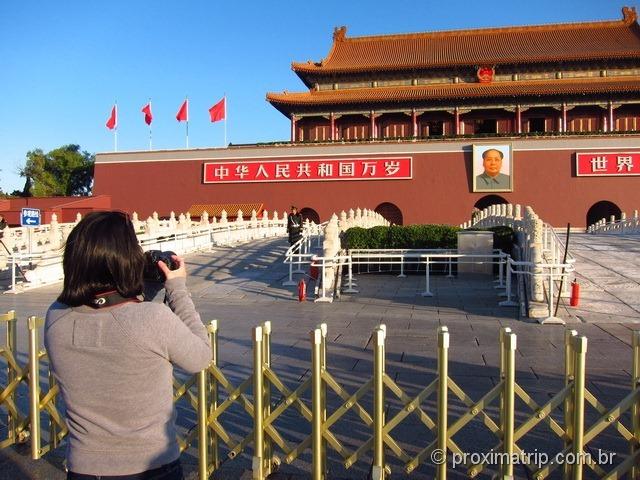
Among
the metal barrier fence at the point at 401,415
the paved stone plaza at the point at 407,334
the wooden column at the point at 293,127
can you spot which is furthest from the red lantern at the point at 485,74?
the metal barrier fence at the point at 401,415

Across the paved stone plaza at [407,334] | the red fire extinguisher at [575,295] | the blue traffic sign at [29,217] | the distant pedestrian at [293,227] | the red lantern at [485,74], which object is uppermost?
the red lantern at [485,74]

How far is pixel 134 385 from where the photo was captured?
1.95 meters

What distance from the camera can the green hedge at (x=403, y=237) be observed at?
42.7 ft

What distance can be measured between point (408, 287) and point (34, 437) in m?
8.52

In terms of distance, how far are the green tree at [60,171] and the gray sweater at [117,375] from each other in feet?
168

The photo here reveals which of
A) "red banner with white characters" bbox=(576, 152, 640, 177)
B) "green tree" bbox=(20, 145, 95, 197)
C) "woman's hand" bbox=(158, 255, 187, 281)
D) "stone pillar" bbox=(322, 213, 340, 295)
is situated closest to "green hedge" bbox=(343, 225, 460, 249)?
"stone pillar" bbox=(322, 213, 340, 295)

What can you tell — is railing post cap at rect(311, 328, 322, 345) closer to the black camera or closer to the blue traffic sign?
the black camera

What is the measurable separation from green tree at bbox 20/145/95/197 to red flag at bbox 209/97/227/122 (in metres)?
24.3

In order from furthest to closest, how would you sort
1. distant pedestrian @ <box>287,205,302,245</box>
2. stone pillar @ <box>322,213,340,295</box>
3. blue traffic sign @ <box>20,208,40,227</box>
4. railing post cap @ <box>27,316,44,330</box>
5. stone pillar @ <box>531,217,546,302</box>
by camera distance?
distant pedestrian @ <box>287,205,302,245</box> → blue traffic sign @ <box>20,208,40,227</box> → stone pillar @ <box>322,213,340,295</box> → stone pillar @ <box>531,217,546,302</box> → railing post cap @ <box>27,316,44,330</box>

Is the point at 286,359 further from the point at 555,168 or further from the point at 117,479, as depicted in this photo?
the point at 555,168

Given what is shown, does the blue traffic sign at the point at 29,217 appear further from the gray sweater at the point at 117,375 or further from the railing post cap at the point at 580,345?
the railing post cap at the point at 580,345

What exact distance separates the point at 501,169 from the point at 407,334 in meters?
22.5

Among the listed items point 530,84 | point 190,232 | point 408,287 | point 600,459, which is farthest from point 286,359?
point 530,84

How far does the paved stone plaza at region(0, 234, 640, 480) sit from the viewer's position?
372cm
